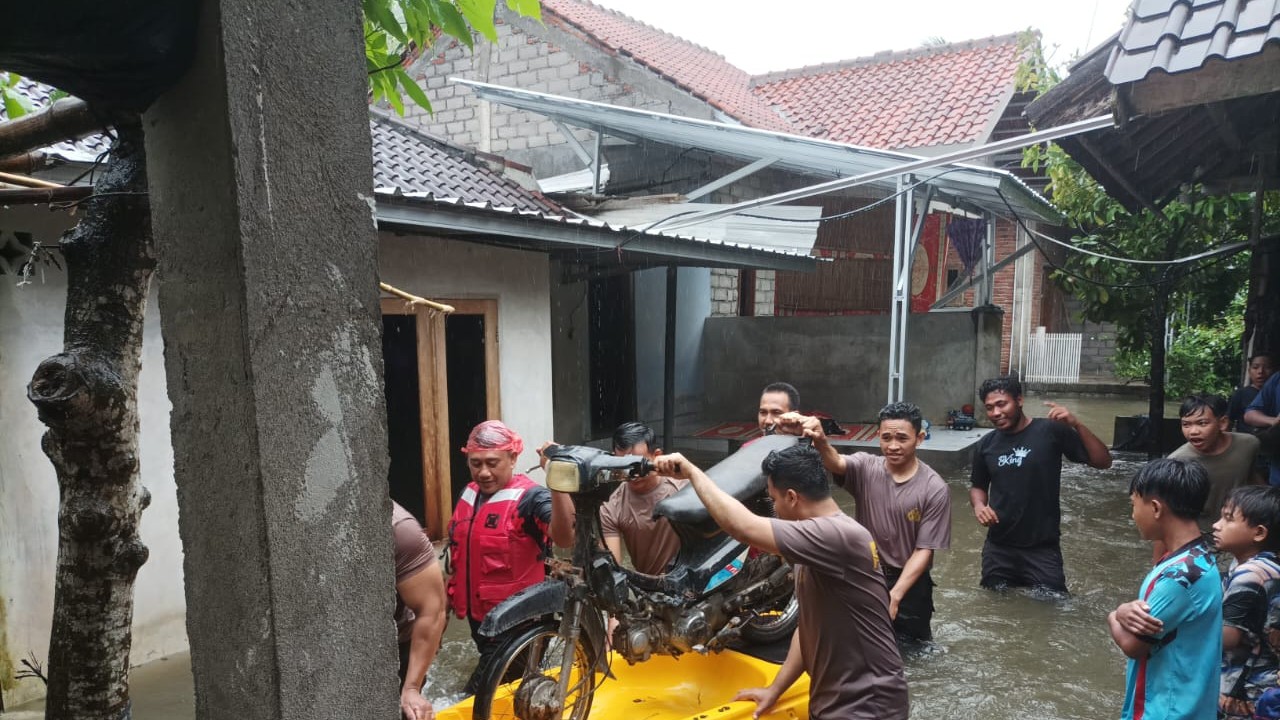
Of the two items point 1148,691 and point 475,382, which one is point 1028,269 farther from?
point 1148,691

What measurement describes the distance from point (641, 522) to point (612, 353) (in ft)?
27.0

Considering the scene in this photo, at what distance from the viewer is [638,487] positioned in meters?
4.57

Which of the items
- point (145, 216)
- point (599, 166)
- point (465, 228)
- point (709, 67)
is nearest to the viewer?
point (145, 216)

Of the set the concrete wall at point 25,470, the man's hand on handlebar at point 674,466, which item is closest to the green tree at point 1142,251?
the man's hand on handlebar at point 674,466

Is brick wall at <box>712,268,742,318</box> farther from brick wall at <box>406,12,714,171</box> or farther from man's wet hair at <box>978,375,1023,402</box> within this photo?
man's wet hair at <box>978,375,1023,402</box>

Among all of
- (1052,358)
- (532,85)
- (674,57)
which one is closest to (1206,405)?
(532,85)

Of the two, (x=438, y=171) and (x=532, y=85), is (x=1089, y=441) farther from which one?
(x=532, y=85)

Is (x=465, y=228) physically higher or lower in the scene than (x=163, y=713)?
higher

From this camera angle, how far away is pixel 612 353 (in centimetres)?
1270

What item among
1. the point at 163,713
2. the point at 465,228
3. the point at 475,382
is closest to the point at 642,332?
the point at 475,382

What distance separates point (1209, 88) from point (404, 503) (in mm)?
7014

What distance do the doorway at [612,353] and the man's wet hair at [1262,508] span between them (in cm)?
940

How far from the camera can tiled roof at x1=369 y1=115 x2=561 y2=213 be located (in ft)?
26.3

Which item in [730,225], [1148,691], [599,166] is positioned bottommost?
[1148,691]
